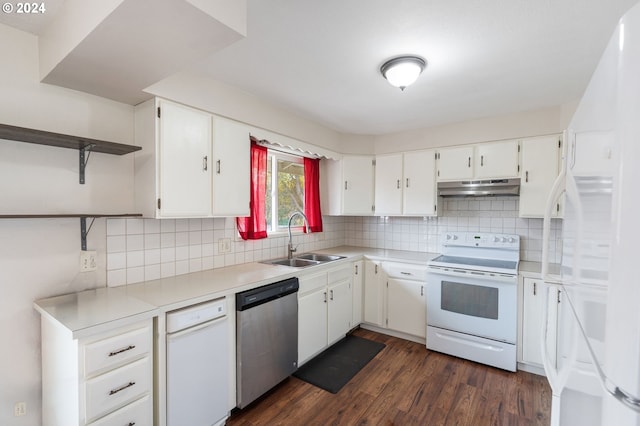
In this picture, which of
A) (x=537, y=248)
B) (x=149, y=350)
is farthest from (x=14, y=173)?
(x=537, y=248)

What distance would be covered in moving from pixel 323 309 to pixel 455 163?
206cm

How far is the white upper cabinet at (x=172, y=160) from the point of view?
187 centimetres

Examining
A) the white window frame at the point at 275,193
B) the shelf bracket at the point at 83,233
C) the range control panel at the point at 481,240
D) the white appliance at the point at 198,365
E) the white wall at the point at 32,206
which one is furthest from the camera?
the white window frame at the point at 275,193

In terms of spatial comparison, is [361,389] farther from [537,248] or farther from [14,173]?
[14,173]

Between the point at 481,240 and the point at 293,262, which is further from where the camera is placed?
the point at 481,240

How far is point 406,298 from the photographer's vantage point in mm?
3201


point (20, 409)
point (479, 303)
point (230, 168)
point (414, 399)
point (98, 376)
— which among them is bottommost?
point (414, 399)

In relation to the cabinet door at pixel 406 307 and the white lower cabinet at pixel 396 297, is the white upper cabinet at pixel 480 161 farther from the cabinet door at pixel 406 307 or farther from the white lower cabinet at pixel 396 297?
the cabinet door at pixel 406 307

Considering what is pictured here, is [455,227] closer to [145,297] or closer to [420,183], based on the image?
[420,183]

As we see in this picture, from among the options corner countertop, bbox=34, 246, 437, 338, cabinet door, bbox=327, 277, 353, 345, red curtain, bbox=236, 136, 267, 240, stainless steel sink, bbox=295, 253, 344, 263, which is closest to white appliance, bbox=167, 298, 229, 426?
corner countertop, bbox=34, 246, 437, 338

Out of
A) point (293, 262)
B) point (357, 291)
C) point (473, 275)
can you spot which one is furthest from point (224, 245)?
point (473, 275)

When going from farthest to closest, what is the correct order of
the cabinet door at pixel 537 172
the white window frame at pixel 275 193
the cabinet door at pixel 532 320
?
the white window frame at pixel 275 193, the cabinet door at pixel 537 172, the cabinet door at pixel 532 320

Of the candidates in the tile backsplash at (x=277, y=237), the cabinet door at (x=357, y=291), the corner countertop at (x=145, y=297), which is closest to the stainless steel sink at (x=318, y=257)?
the tile backsplash at (x=277, y=237)

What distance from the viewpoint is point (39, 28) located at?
1.55m
